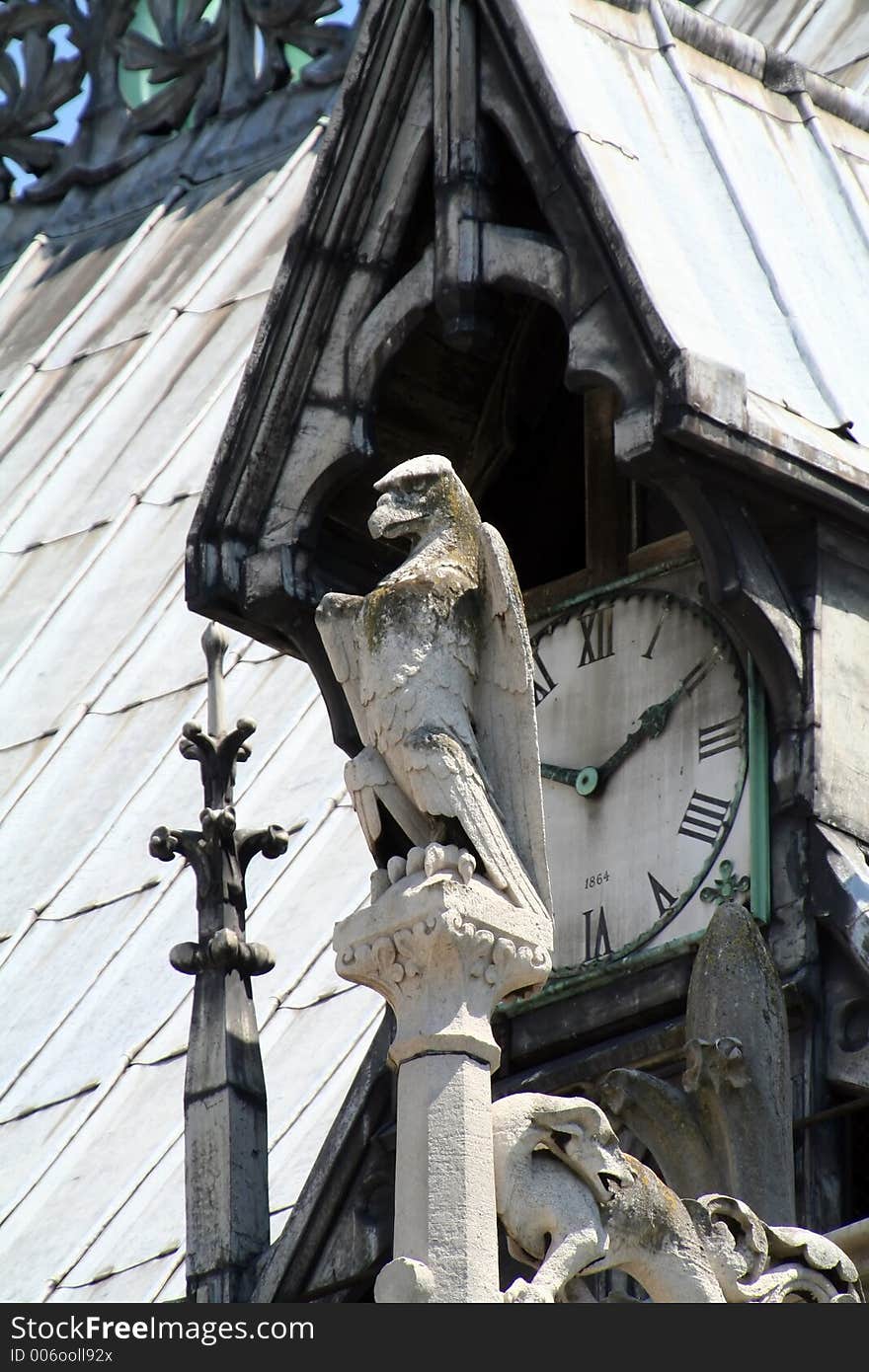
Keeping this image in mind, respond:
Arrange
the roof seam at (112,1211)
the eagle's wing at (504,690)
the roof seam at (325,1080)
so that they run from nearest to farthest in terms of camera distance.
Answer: the eagle's wing at (504,690) → the roof seam at (325,1080) → the roof seam at (112,1211)

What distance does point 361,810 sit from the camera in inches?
477

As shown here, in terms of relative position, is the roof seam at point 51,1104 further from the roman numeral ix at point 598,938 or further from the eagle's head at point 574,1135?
the eagle's head at point 574,1135

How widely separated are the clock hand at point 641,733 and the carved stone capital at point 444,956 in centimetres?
422

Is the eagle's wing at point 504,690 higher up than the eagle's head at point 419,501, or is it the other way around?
the eagle's head at point 419,501

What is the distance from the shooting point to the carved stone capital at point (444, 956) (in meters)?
11.3

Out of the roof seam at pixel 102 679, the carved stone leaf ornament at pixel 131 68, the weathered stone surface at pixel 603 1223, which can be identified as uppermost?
the carved stone leaf ornament at pixel 131 68

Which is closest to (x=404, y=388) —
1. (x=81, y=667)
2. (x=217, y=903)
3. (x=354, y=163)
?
(x=354, y=163)

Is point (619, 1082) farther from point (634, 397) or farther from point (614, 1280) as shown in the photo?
point (634, 397)

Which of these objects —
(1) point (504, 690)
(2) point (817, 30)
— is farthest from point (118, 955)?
(1) point (504, 690)

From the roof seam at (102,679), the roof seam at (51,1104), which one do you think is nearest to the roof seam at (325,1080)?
the roof seam at (51,1104)

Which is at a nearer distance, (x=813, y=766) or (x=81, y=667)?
(x=813, y=766)

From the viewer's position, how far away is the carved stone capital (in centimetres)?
1134

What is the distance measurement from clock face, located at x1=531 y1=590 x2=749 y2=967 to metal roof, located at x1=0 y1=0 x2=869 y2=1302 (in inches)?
40.3

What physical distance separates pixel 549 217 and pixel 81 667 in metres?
9.95
